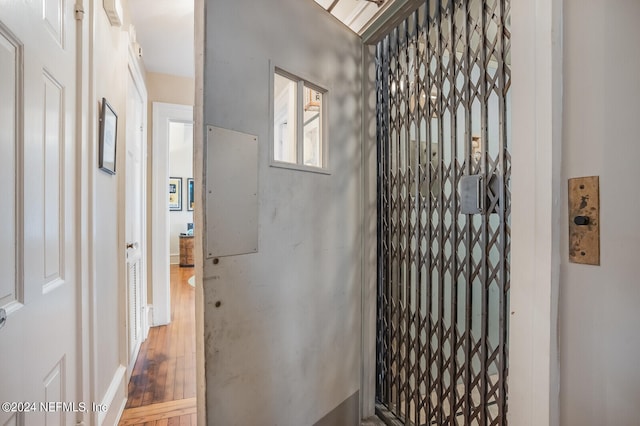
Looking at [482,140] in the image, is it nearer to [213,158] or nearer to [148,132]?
[213,158]

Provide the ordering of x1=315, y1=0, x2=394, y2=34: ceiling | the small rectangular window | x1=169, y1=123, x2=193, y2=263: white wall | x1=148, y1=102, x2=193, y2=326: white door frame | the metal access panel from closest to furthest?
the metal access panel
the small rectangular window
x1=315, y1=0, x2=394, y2=34: ceiling
x1=148, y1=102, x2=193, y2=326: white door frame
x1=169, y1=123, x2=193, y2=263: white wall

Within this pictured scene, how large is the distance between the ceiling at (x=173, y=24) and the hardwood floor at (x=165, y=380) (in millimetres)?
2260

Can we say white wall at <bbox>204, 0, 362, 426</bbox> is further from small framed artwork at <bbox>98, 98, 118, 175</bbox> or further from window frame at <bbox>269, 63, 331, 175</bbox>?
small framed artwork at <bbox>98, 98, 118, 175</bbox>

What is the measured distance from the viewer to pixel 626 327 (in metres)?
0.65

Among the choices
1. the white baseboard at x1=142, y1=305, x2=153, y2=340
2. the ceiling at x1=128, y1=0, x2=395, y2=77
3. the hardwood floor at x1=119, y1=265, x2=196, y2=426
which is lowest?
the hardwood floor at x1=119, y1=265, x2=196, y2=426

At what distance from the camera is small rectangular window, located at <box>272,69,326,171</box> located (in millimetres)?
1235

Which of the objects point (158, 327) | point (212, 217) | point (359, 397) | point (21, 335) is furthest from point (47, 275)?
point (158, 327)

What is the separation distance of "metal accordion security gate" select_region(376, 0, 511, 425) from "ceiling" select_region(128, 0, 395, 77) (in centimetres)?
17

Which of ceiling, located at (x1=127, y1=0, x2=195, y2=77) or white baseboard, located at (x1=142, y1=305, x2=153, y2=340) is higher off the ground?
ceiling, located at (x1=127, y1=0, x2=195, y2=77)

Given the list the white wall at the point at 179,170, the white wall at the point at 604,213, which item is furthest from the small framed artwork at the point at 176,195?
the white wall at the point at 604,213

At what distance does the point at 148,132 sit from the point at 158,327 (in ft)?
6.23

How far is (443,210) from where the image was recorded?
4.11ft

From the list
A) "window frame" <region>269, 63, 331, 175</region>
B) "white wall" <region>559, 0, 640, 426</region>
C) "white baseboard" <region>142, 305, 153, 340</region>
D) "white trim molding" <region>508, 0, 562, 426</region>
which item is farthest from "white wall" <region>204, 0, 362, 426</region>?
"white baseboard" <region>142, 305, 153, 340</region>

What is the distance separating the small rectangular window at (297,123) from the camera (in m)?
1.24
